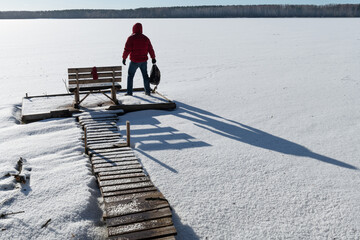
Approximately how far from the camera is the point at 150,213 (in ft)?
11.5

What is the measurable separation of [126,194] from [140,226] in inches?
27.4

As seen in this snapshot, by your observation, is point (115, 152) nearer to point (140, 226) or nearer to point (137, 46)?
point (140, 226)

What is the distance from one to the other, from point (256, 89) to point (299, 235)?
6981mm

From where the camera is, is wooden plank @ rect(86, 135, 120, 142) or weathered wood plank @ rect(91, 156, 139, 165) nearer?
weathered wood plank @ rect(91, 156, 139, 165)

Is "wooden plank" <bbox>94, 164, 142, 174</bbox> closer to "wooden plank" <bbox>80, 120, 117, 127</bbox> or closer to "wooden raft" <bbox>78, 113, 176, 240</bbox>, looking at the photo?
"wooden raft" <bbox>78, 113, 176, 240</bbox>

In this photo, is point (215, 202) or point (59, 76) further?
point (59, 76)

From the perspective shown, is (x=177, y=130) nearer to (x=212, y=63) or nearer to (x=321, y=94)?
(x=321, y=94)

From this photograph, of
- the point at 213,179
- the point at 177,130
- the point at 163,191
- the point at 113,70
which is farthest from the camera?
→ the point at 113,70

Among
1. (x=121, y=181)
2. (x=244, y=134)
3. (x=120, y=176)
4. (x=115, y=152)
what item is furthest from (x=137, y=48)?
(x=121, y=181)

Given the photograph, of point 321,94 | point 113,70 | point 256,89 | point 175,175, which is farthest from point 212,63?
point 175,175

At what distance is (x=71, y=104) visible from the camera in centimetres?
775

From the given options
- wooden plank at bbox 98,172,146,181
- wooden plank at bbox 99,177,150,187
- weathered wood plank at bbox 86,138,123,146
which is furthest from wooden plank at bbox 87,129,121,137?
wooden plank at bbox 99,177,150,187

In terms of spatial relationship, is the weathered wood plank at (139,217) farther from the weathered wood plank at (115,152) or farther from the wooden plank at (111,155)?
the weathered wood plank at (115,152)

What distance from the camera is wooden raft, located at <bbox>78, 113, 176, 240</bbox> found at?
3.24m
